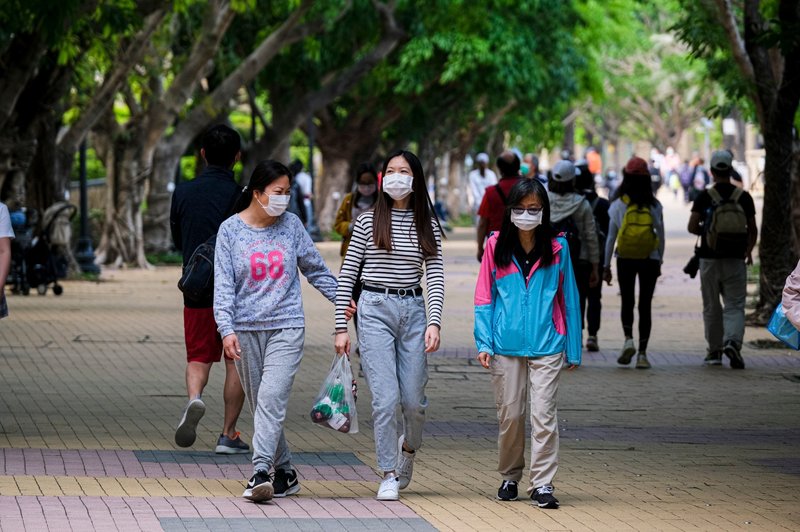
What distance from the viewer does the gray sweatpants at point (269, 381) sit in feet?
26.2

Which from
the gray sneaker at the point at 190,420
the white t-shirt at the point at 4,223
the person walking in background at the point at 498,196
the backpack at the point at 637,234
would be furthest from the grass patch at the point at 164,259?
the gray sneaker at the point at 190,420

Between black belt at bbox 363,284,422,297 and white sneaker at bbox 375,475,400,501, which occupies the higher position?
black belt at bbox 363,284,422,297

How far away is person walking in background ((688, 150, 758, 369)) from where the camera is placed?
1452 centimetres

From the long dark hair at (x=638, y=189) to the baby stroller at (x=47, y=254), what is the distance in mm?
10484

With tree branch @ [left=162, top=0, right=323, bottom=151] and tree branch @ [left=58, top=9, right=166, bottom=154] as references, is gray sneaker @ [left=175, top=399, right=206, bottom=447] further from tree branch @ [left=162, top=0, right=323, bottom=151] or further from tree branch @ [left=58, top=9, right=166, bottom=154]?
tree branch @ [left=162, top=0, right=323, bottom=151]

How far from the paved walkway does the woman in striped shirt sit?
0.39 metres

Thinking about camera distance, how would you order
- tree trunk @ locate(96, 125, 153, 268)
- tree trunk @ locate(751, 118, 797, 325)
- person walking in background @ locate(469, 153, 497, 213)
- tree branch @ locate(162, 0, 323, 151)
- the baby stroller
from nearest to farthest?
tree trunk @ locate(751, 118, 797, 325) → the baby stroller → tree trunk @ locate(96, 125, 153, 268) → tree branch @ locate(162, 0, 323, 151) → person walking in background @ locate(469, 153, 497, 213)

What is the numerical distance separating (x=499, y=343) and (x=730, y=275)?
6.79 metres

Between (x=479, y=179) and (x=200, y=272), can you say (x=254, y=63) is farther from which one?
(x=200, y=272)

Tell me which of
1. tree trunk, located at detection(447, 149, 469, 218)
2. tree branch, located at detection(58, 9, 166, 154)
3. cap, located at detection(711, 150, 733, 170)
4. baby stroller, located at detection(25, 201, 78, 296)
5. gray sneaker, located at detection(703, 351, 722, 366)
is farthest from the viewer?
tree trunk, located at detection(447, 149, 469, 218)

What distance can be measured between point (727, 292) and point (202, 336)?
6.36 meters

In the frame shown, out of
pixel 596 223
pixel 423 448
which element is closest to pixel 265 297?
pixel 423 448

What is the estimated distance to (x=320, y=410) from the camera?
317 inches

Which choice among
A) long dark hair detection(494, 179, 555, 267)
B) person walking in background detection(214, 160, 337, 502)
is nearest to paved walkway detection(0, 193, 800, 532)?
person walking in background detection(214, 160, 337, 502)
